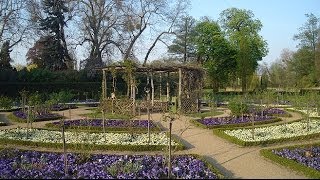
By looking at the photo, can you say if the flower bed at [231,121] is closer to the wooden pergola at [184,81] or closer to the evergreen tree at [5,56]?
the wooden pergola at [184,81]

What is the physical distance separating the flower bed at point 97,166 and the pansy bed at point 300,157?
79.6 inches

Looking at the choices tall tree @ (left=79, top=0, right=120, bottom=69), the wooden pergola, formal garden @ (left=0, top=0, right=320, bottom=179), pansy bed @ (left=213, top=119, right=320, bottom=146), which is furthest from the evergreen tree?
pansy bed @ (left=213, top=119, right=320, bottom=146)

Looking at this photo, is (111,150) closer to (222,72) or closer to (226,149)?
(226,149)

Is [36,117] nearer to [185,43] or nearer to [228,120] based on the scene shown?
[228,120]

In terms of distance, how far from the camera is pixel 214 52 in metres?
47.4

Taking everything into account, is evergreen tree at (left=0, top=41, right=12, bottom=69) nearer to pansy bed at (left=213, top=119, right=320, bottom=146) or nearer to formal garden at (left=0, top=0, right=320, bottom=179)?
formal garden at (left=0, top=0, right=320, bottom=179)

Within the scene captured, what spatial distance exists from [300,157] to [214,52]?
37.8 m

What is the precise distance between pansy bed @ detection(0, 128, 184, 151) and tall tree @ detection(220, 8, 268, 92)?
32.3 m


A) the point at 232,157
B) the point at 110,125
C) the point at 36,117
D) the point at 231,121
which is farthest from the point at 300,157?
the point at 36,117

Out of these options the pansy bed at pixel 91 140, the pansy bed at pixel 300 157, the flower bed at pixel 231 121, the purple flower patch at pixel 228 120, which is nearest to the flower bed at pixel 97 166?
the pansy bed at pixel 91 140

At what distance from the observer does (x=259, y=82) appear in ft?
159

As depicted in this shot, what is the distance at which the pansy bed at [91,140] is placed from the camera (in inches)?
461

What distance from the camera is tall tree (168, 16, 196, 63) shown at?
158 ft

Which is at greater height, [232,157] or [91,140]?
[91,140]
